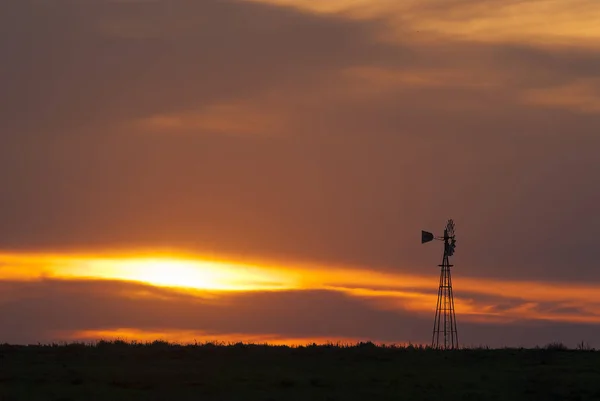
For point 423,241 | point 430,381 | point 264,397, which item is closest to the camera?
point 264,397

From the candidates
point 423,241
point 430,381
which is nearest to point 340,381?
point 430,381

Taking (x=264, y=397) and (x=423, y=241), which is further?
(x=423, y=241)

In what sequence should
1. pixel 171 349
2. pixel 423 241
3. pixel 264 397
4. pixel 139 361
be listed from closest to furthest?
1. pixel 264 397
2. pixel 139 361
3. pixel 171 349
4. pixel 423 241

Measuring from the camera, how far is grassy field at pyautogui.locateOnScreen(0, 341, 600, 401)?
43.4m

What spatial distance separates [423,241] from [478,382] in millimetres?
27948

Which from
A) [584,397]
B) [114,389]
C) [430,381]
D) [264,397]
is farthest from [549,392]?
[114,389]

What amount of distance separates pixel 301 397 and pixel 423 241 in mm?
33090

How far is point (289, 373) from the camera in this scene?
160ft

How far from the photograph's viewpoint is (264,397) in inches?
1677

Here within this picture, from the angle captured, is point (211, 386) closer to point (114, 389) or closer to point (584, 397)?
point (114, 389)

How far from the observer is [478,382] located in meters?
46.8

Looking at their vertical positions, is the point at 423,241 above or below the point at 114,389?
above

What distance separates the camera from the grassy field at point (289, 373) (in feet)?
143

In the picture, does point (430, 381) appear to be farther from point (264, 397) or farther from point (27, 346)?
point (27, 346)
